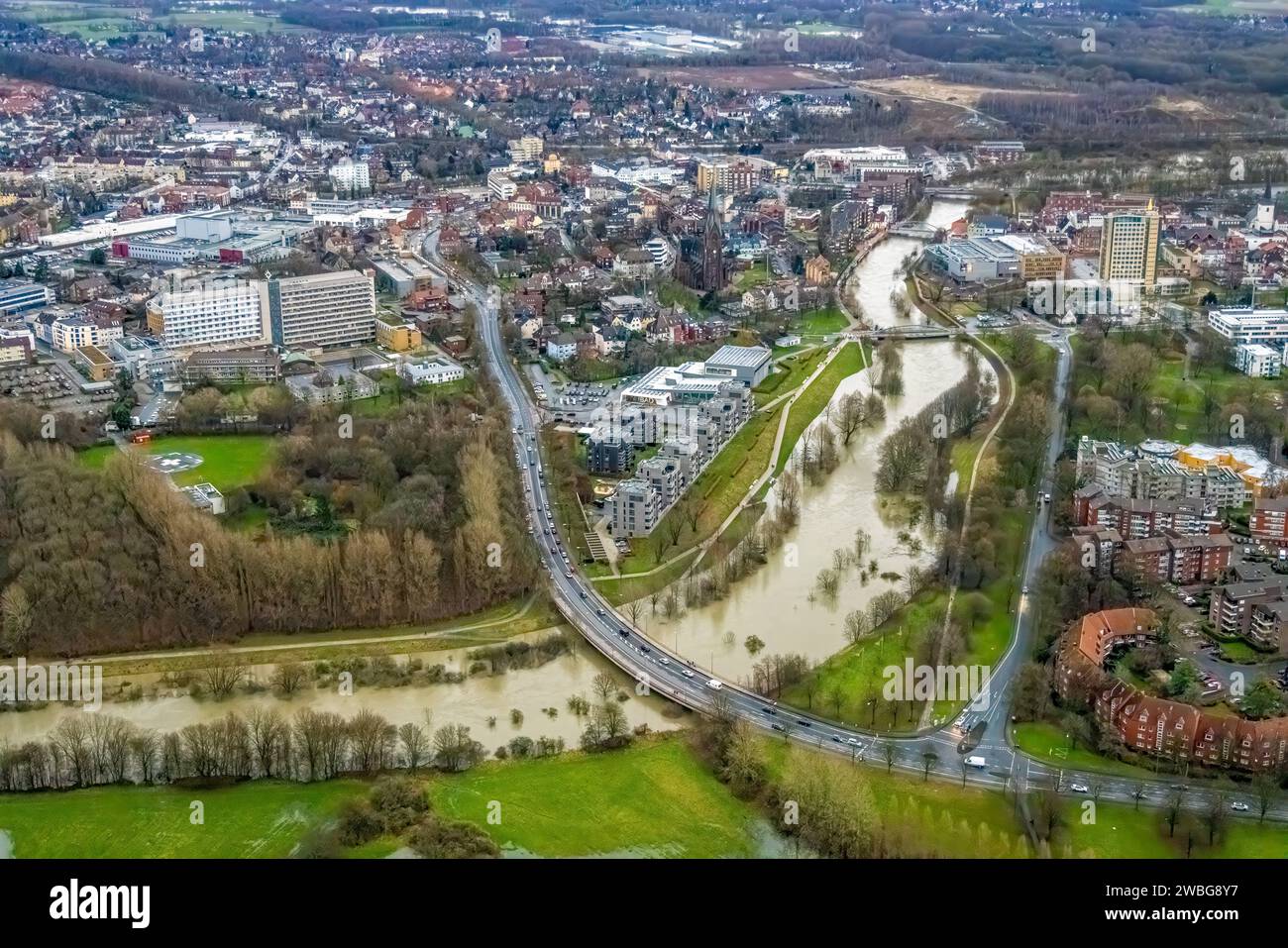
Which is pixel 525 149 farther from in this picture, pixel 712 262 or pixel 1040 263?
pixel 1040 263

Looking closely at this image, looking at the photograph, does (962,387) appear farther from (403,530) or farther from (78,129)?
(78,129)

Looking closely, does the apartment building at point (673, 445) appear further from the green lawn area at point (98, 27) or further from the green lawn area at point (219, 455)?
the green lawn area at point (98, 27)

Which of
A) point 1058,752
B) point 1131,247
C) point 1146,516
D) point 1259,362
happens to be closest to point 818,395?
point 1259,362

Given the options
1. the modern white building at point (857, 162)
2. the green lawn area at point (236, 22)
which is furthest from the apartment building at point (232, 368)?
the green lawn area at point (236, 22)

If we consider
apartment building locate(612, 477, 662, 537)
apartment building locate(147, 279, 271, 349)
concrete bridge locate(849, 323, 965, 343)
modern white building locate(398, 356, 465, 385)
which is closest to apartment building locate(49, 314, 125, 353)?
apartment building locate(147, 279, 271, 349)

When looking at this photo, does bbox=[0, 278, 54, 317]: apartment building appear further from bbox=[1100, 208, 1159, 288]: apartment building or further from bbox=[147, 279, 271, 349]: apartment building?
bbox=[1100, 208, 1159, 288]: apartment building
